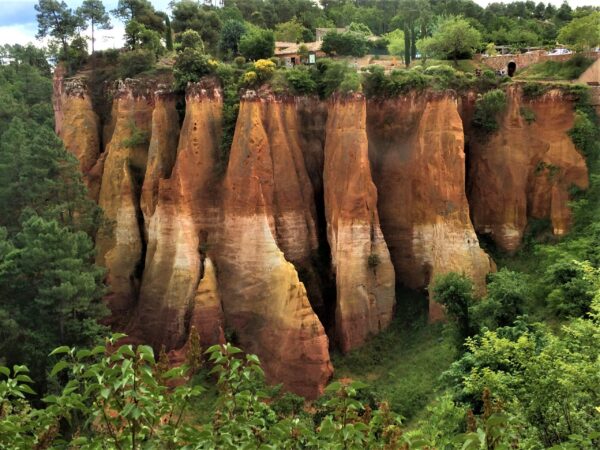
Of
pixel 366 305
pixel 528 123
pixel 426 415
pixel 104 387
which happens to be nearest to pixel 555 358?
pixel 426 415

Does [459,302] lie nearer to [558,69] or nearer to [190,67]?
[190,67]

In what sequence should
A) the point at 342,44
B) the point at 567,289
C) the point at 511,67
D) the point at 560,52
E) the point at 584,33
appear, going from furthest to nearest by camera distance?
the point at 342,44 < the point at 511,67 < the point at 560,52 < the point at 584,33 < the point at 567,289

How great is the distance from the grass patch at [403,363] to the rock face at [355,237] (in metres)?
0.63

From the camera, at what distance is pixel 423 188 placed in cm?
2595

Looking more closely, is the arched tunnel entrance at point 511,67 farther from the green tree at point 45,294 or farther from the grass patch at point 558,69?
the green tree at point 45,294

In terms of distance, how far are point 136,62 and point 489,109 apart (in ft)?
55.4

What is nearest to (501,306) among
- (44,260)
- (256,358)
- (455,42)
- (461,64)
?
(256,358)

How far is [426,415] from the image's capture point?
62.3 feet

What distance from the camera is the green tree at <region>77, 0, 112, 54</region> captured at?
113 ft

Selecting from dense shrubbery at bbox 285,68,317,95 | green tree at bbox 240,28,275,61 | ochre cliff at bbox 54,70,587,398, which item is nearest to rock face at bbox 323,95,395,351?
ochre cliff at bbox 54,70,587,398

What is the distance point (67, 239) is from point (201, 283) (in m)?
5.31

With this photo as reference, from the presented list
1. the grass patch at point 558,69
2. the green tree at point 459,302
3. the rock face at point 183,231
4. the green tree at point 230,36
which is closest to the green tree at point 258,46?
the green tree at point 230,36

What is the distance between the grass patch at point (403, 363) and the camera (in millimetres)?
20625

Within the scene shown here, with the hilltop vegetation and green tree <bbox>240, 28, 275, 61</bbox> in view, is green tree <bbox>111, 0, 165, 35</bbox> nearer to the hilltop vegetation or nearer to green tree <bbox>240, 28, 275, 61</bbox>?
the hilltop vegetation
